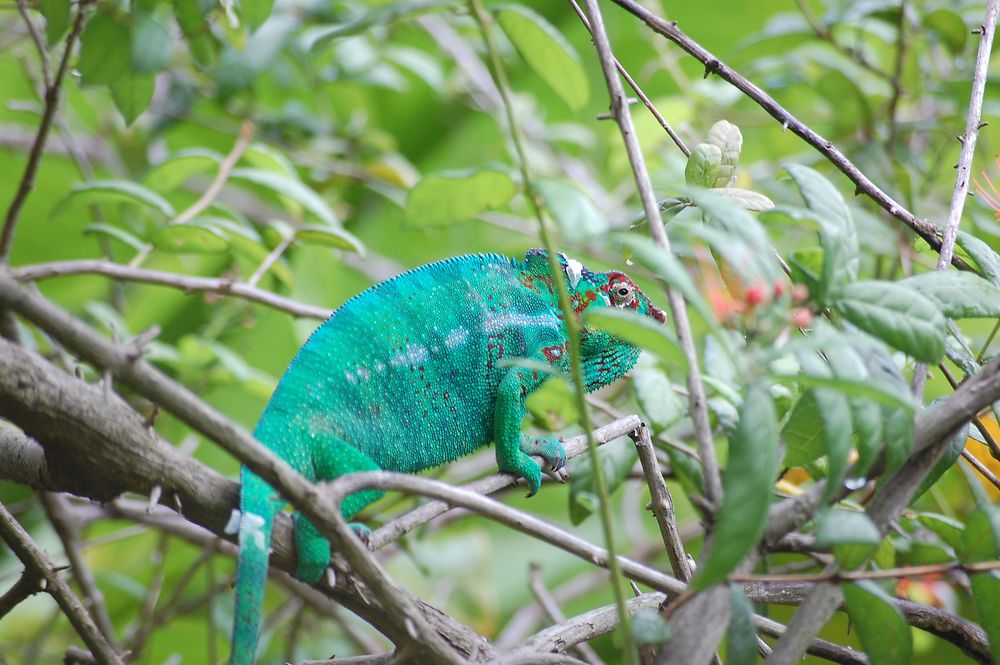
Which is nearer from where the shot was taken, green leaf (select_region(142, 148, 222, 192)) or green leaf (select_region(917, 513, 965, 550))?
green leaf (select_region(917, 513, 965, 550))

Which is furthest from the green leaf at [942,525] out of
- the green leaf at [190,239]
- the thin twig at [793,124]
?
the green leaf at [190,239]

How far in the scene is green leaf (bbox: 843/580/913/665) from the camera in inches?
30.9

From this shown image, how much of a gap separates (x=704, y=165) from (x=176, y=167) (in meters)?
0.96

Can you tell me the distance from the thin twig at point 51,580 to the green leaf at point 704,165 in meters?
0.79

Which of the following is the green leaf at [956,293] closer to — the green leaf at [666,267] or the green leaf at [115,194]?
the green leaf at [666,267]

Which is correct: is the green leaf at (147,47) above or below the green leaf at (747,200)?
above

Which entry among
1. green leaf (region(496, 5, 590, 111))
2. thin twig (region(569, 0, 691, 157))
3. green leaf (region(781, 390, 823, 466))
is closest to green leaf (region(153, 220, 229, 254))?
green leaf (region(496, 5, 590, 111))

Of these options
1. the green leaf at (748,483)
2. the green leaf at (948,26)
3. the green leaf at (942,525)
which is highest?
the green leaf at (948,26)

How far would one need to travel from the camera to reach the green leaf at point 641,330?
0.70 m

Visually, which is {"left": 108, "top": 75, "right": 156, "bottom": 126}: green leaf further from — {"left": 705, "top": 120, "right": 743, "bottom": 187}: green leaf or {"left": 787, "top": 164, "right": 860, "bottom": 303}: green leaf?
{"left": 787, "top": 164, "right": 860, "bottom": 303}: green leaf

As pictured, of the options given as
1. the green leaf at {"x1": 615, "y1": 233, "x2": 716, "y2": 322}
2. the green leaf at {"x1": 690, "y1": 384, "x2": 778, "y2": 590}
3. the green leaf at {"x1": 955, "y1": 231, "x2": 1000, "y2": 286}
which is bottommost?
the green leaf at {"x1": 690, "y1": 384, "x2": 778, "y2": 590}

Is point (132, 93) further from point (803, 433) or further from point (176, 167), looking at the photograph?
point (803, 433)

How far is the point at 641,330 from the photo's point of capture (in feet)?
2.31

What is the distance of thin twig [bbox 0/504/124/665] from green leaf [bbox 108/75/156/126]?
1.88ft
